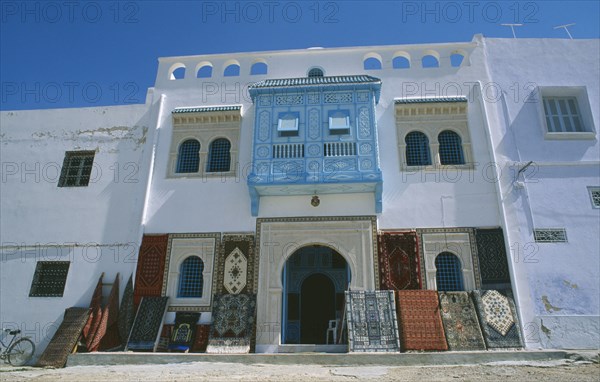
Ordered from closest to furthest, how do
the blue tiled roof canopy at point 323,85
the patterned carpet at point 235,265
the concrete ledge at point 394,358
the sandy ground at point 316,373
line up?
the sandy ground at point 316,373 < the concrete ledge at point 394,358 < the patterned carpet at point 235,265 < the blue tiled roof canopy at point 323,85

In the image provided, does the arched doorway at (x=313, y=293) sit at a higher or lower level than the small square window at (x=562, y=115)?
lower

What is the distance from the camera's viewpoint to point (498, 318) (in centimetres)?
960

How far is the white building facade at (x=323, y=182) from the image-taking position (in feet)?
33.9

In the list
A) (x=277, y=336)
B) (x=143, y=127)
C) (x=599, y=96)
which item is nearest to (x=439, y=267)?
(x=277, y=336)

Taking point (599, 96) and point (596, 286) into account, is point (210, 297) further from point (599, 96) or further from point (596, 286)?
point (599, 96)

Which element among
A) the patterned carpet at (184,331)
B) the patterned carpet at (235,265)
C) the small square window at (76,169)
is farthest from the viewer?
the small square window at (76,169)

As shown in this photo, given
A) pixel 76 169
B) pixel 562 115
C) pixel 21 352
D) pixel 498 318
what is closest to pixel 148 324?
pixel 21 352

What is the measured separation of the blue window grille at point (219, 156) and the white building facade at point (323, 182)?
0.04 m

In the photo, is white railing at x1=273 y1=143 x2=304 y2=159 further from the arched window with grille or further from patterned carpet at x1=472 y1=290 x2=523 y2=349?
patterned carpet at x1=472 y1=290 x2=523 y2=349

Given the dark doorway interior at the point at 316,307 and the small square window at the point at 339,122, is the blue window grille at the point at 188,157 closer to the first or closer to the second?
the small square window at the point at 339,122

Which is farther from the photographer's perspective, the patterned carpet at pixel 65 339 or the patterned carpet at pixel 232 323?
the patterned carpet at pixel 232 323

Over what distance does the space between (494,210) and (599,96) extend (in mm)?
4476

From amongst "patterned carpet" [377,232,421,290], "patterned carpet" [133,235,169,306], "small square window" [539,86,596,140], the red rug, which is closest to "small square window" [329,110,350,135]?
"patterned carpet" [377,232,421,290]

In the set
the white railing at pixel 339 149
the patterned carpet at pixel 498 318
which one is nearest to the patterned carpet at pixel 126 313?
the white railing at pixel 339 149
